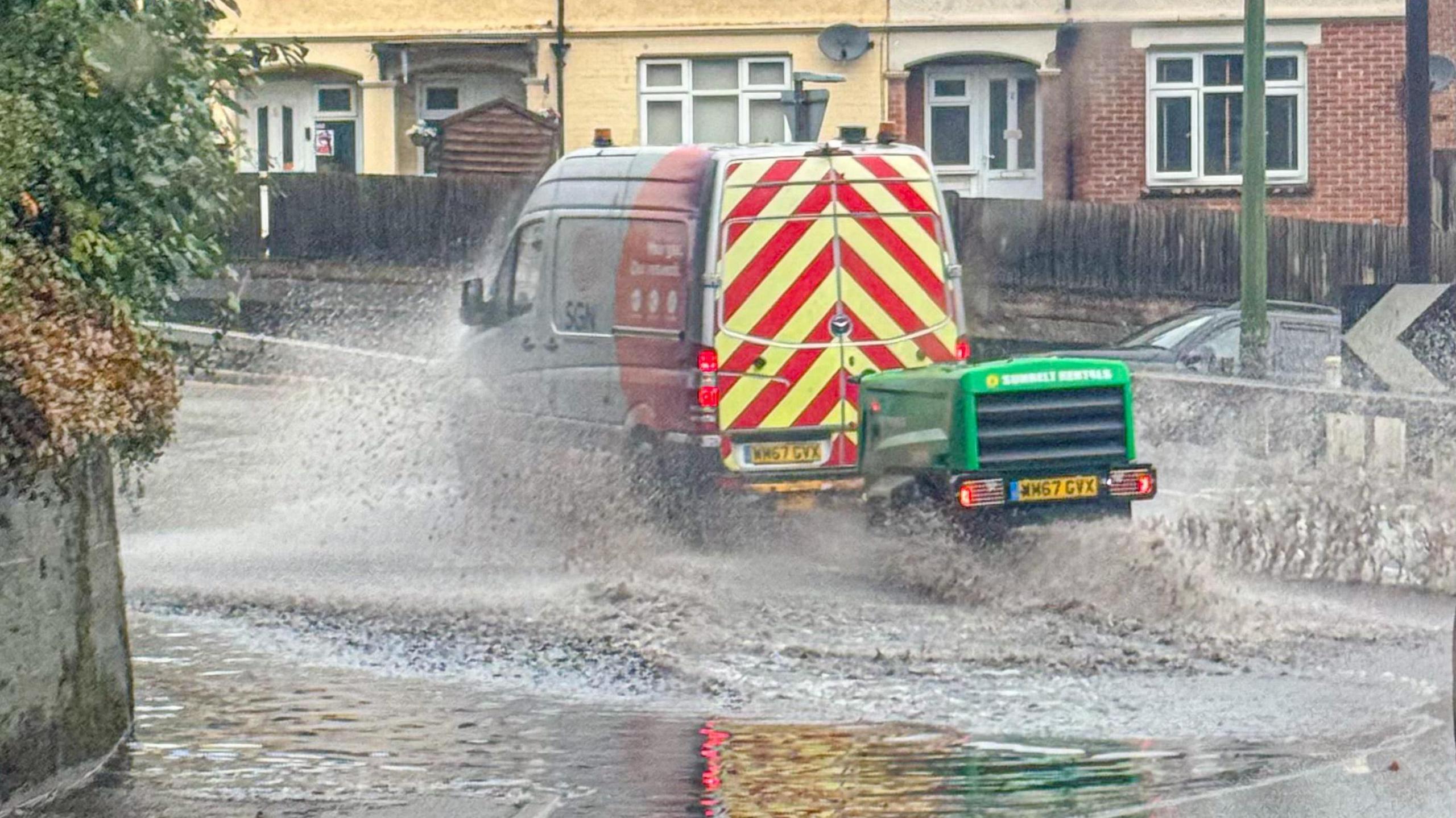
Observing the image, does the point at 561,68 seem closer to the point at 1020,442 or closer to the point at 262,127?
the point at 262,127

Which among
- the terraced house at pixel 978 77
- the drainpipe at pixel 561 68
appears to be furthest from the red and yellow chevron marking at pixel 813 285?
the drainpipe at pixel 561 68

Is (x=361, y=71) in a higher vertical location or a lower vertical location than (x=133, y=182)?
higher

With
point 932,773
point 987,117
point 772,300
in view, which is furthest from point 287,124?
point 932,773

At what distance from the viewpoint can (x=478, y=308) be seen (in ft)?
59.9

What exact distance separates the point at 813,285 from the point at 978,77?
70.0ft

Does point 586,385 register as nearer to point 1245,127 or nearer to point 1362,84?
point 1245,127

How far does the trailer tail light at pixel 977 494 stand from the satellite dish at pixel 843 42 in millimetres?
22726

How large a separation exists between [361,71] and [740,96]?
5.21 meters

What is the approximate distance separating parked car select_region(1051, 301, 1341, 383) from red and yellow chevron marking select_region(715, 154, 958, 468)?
8.34 m

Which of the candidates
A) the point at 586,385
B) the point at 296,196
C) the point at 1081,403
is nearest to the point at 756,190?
the point at 586,385

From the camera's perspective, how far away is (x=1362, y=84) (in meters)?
35.9

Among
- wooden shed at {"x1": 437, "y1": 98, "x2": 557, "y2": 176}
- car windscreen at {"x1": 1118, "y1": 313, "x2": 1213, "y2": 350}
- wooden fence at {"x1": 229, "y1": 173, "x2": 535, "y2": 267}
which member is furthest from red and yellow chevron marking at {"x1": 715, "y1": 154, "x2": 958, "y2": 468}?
wooden shed at {"x1": 437, "y1": 98, "x2": 557, "y2": 176}

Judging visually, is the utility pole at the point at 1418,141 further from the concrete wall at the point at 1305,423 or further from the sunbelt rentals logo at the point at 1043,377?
the sunbelt rentals logo at the point at 1043,377

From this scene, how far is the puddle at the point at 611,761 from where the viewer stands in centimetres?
834
